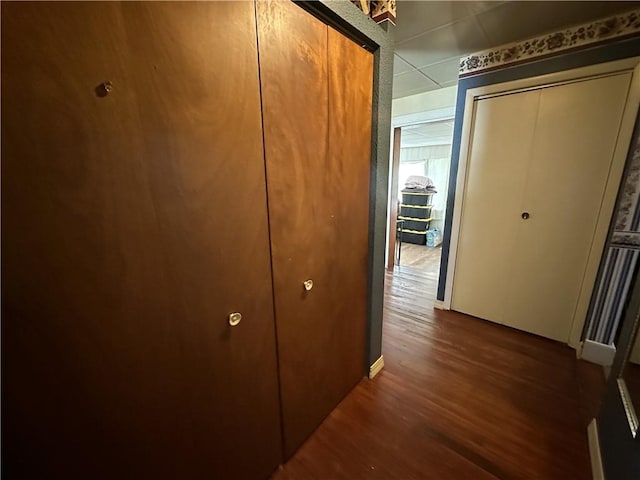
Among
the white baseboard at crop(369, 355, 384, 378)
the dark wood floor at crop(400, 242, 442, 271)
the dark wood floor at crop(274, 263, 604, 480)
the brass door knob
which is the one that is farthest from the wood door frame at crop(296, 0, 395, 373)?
the dark wood floor at crop(400, 242, 442, 271)

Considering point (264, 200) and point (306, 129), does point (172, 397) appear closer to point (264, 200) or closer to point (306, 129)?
point (264, 200)

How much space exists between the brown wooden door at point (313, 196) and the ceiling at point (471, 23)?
75 centimetres

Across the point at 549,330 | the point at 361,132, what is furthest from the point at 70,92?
the point at 549,330

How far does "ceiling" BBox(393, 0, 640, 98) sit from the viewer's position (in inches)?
58.0

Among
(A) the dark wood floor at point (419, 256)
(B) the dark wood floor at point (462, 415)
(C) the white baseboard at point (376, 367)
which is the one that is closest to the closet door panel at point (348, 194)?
(C) the white baseboard at point (376, 367)

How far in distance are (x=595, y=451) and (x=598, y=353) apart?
0.95 m

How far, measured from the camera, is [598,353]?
1.81 metres

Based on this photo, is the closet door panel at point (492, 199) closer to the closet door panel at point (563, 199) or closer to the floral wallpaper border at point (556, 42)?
the closet door panel at point (563, 199)

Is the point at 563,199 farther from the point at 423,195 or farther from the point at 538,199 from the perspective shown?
the point at 423,195

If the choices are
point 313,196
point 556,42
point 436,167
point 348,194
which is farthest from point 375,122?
point 436,167

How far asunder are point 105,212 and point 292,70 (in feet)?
2.39

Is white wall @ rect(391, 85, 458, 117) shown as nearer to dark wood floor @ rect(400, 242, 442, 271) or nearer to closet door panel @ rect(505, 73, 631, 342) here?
closet door panel @ rect(505, 73, 631, 342)

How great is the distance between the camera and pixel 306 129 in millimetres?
979

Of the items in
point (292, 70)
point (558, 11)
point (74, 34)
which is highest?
point (558, 11)
